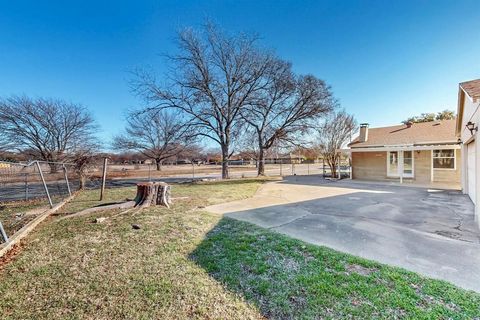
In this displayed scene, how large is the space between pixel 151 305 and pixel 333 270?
7.58 ft

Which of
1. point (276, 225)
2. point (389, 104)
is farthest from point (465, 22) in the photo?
point (276, 225)

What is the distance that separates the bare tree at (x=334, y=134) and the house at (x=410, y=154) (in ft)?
5.36

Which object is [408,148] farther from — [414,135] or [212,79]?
[212,79]

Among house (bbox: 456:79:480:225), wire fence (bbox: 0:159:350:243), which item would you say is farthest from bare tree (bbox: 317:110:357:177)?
house (bbox: 456:79:480:225)

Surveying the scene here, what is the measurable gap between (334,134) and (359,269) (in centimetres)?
1918

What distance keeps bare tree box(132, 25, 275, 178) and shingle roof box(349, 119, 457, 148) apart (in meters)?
9.46

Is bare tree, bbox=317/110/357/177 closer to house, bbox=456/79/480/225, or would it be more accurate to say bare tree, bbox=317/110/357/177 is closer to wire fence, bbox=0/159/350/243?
wire fence, bbox=0/159/350/243

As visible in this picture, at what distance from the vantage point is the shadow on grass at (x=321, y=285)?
209 centimetres

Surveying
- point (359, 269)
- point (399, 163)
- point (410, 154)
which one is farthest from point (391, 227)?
point (410, 154)

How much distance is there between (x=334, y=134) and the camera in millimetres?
20141

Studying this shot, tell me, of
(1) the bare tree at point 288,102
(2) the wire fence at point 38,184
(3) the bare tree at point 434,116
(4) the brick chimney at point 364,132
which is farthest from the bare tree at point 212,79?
(3) the bare tree at point 434,116

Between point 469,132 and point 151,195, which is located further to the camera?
point 151,195

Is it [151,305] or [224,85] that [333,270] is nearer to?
[151,305]

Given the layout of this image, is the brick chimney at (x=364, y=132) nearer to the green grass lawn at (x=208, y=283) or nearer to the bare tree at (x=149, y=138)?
the green grass lawn at (x=208, y=283)
